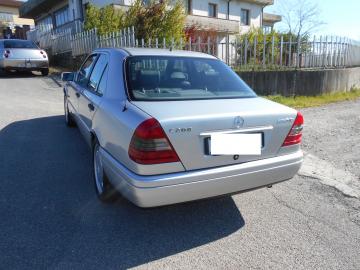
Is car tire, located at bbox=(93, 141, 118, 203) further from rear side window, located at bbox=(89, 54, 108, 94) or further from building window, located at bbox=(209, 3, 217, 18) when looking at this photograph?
building window, located at bbox=(209, 3, 217, 18)

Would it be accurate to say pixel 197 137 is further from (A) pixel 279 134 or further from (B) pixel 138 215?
(B) pixel 138 215

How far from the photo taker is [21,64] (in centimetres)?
1241

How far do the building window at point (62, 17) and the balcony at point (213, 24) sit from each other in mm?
8721

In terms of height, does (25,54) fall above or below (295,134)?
above

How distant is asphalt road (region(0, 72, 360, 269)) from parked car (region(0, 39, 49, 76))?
30.5 ft

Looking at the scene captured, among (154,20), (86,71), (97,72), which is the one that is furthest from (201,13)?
(97,72)

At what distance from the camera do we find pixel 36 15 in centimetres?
2914

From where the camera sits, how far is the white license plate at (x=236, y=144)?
8.20 feet

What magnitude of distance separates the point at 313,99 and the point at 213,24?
14920 mm

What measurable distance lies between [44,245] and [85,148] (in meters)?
2.50

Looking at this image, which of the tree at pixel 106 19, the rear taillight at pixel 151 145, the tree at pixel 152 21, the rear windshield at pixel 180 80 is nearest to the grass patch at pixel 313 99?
the tree at pixel 152 21

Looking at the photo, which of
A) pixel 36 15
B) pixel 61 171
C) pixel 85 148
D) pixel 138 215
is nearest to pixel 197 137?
pixel 138 215

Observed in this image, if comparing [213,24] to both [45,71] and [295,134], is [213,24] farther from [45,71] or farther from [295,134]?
[295,134]

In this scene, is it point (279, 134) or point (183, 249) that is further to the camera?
point (279, 134)
